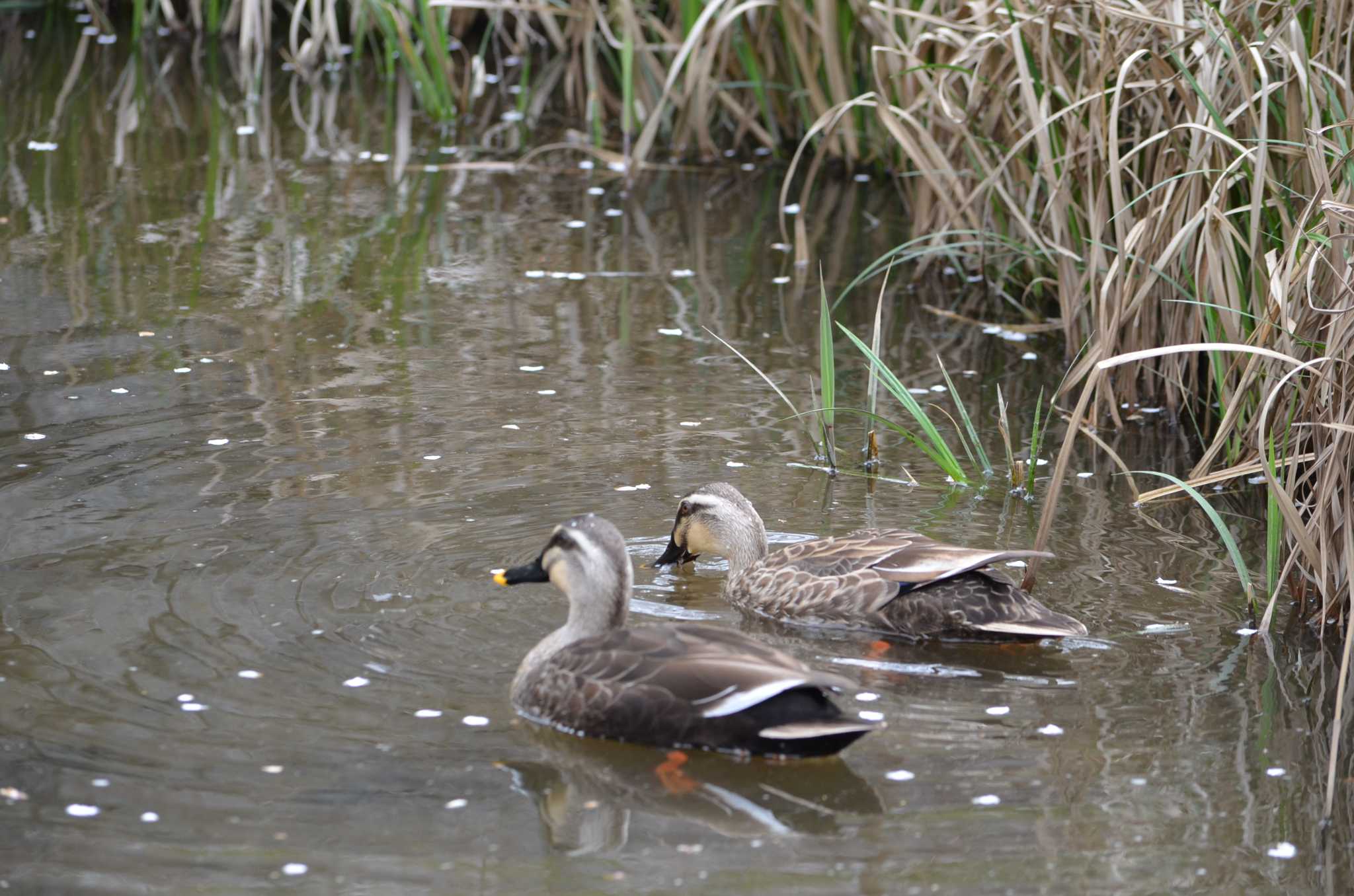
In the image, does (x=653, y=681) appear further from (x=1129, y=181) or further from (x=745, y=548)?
(x=1129, y=181)

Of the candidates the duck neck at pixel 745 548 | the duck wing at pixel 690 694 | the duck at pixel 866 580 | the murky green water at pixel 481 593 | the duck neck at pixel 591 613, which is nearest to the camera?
the murky green water at pixel 481 593

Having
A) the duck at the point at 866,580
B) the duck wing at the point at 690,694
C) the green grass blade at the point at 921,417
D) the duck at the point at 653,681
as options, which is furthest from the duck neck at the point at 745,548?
the duck wing at the point at 690,694

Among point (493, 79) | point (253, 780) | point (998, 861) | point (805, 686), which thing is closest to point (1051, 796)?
point (998, 861)

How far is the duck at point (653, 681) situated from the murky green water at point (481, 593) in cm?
10

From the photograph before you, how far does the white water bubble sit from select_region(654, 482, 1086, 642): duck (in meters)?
1.18

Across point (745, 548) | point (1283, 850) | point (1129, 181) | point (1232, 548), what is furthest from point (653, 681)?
point (1129, 181)

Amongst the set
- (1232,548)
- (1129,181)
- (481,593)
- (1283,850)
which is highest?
(1129,181)

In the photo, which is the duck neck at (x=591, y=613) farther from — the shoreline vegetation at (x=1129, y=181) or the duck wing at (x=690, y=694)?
the shoreline vegetation at (x=1129, y=181)

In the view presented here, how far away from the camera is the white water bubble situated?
4.88m

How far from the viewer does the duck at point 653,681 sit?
514cm

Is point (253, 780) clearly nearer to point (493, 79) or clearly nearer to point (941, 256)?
point (941, 256)

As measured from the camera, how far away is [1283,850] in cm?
490

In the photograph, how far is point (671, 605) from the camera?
6.59 m

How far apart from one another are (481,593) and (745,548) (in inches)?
40.6
